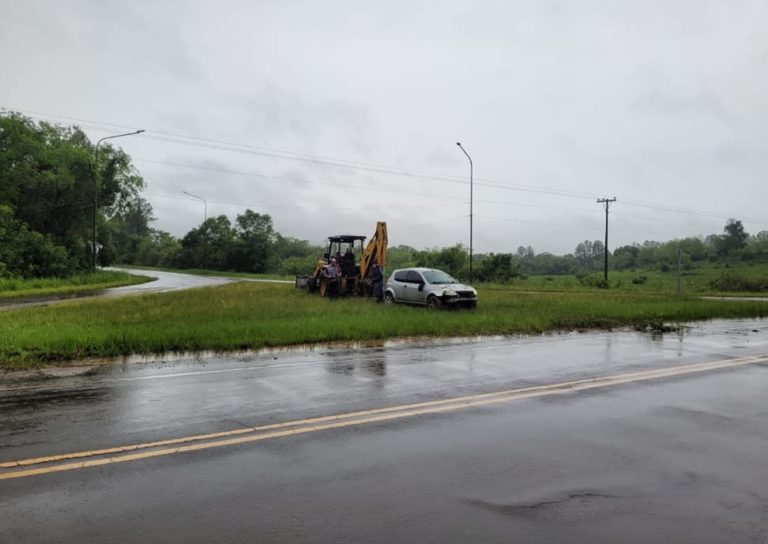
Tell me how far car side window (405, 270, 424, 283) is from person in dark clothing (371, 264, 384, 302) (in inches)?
83.2

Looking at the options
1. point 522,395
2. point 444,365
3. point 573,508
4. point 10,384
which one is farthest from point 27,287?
point 573,508

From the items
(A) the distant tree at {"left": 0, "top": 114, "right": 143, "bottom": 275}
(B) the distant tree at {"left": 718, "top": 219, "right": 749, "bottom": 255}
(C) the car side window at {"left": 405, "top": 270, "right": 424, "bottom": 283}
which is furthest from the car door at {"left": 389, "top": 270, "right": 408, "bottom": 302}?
(B) the distant tree at {"left": 718, "top": 219, "right": 749, "bottom": 255}

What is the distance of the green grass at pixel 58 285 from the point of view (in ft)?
108

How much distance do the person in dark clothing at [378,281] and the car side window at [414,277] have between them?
2112 mm

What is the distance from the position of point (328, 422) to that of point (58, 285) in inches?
1540

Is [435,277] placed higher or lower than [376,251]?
lower

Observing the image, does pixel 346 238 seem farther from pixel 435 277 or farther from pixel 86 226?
pixel 86 226

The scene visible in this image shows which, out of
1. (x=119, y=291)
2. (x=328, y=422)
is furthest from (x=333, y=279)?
(x=328, y=422)

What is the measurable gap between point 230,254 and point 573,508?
294 ft

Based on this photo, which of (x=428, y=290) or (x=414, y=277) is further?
(x=414, y=277)

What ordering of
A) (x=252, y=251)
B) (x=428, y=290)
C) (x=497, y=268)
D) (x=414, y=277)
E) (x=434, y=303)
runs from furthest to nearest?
1. (x=252, y=251)
2. (x=497, y=268)
3. (x=414, y=277)
4. (x=428, y=290)
5. (x=434, y=303)

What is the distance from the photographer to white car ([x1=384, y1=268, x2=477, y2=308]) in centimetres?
2127

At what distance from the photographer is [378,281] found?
2583 centimetres

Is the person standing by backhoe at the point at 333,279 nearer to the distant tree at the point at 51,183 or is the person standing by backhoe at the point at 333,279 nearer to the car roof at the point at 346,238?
the car roof at the point at 346,238
